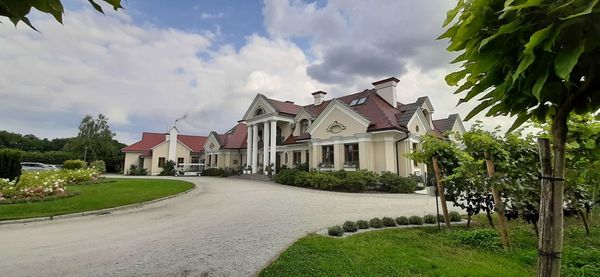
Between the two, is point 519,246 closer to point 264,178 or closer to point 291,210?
point 291,210

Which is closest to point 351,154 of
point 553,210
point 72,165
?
point 553,210

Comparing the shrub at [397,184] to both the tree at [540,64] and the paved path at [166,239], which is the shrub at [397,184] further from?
the tree at [540,64]

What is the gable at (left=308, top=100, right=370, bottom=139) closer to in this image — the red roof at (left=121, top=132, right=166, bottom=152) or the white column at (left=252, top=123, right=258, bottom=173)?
the white column at (left=252, top=123, right=258, bottom=173)

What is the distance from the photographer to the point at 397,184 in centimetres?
1773

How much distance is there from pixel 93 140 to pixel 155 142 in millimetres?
14566

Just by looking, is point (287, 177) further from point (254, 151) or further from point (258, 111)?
point (258, 111)

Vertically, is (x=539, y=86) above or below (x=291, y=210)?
above

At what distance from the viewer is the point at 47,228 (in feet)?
25.7

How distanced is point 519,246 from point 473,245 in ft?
2.51

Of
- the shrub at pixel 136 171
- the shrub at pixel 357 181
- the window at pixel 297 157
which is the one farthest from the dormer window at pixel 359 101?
the shrub at pixel 136 171

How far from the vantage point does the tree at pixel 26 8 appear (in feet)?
3.99

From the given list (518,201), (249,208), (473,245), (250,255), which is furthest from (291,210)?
(518,201)

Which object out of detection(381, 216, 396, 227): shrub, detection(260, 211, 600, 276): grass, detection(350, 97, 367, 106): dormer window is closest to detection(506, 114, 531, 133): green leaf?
detection(260, 211, 600, 276): grass

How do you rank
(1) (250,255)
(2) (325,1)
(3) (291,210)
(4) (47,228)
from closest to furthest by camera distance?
(1) (250,255)
(4) (47,228)
(2) (325,1)
(3) (291,210)
